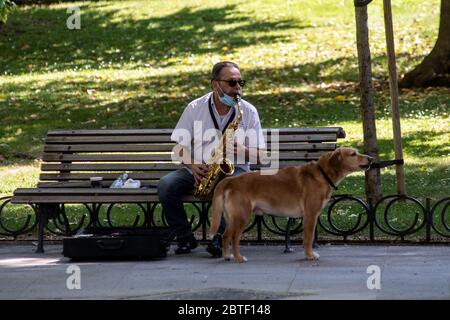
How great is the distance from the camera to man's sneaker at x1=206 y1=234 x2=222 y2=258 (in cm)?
932

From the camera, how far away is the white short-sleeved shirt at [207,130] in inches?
376

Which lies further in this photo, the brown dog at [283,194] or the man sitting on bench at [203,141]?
the man sitting on bench at [203,141]

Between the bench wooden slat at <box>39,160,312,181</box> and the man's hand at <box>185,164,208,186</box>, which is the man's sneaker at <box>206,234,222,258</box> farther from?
the bench wooden slat at <box>39,160,312,181</box>

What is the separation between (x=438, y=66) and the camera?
60.8 ft

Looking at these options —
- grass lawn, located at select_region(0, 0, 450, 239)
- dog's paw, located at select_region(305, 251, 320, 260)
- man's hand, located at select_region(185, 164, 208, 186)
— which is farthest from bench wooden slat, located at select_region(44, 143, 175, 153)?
grass lawn, located at select_region(0, 0, 450, 239)

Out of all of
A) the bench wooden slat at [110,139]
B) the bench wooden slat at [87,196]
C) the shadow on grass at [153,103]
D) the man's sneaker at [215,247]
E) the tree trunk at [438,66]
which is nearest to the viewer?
the man's sneaker at [215,247]

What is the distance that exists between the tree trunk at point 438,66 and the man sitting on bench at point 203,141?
30.9 feet

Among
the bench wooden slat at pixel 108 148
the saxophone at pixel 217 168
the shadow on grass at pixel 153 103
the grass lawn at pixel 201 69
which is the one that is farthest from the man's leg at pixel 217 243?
the shadow on grass at pixel 153 103

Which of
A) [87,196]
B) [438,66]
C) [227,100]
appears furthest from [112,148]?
[438,66]

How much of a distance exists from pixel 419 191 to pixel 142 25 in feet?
44.8

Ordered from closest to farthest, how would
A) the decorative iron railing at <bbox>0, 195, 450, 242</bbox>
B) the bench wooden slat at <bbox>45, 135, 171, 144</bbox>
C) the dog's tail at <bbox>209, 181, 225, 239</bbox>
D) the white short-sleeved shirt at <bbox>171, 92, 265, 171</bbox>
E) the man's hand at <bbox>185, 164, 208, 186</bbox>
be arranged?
the dog's tail at <bbox>209, 181, 225, 239</bbox>
the man's hand at <bbox>185, 164, 208, 186</bbox>
the white short-sleeved shirt at <bbox>171, 92, 265, 171</bbox>
the decorative iron railing at <bbox>0, 195, 450, 242</bbox>
the bench wooden slat at <bbox>45, 135, 171, 144</bbox>

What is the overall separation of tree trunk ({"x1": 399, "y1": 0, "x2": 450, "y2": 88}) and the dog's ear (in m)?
9.66

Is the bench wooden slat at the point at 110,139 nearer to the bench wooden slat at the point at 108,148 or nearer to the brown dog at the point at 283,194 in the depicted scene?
the bench wooden slat at the point at 108,148

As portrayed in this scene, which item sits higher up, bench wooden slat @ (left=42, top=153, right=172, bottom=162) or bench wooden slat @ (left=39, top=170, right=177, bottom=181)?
bench wooden slat @ (left=42, top=153, right=172, bottom=162)
